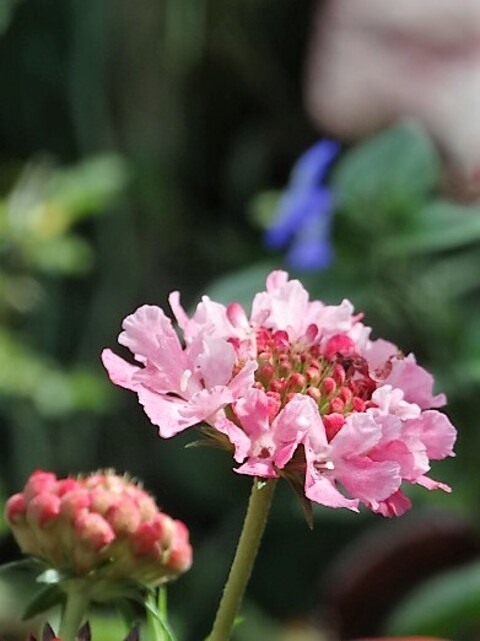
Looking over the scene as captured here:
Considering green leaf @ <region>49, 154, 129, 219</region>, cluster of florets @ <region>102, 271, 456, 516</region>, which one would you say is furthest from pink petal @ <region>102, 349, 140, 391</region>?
green leaf @ <region>49, 154, 129, 219</region>

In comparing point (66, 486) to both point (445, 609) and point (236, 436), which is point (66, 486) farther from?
A: point (445, 609)

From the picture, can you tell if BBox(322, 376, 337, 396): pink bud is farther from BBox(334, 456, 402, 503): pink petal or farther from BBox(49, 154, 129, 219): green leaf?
BBox(49, 154, 129, 219): green leaf

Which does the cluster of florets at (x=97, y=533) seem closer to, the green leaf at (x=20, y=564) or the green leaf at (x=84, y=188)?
the green leaf at (x=20, y=564)

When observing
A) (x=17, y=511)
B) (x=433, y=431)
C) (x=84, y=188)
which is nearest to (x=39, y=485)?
(x=17, y=511)

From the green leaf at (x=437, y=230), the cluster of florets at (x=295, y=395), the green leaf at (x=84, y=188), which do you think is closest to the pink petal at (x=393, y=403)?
the cluster of florets at (x=295, y=395)

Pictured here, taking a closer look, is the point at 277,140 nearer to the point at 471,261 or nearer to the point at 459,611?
the point at 471,261
